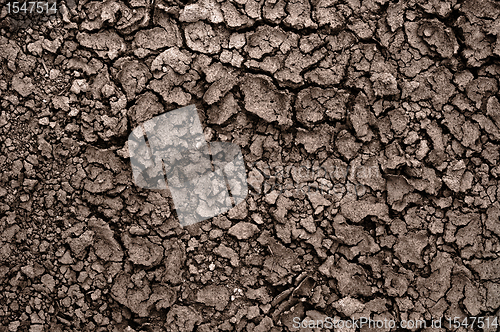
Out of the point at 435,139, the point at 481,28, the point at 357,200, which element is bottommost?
the point at 357,200

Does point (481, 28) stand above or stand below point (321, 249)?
above

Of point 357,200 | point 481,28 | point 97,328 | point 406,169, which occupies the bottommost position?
point 97,328

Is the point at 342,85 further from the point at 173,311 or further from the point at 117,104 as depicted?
the point at 173,311

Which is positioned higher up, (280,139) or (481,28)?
(481,28)

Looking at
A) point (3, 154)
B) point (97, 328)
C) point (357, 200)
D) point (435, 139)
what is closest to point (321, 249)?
point (357, 200)

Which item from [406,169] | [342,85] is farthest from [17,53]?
[406,169]

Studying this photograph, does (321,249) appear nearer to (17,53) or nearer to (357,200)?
(357,200)
